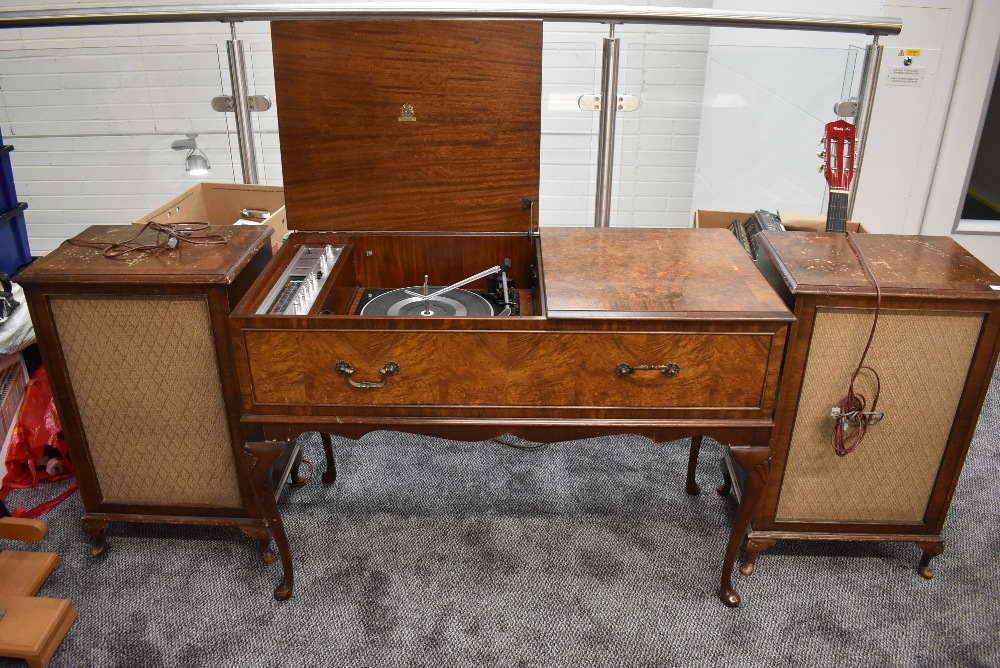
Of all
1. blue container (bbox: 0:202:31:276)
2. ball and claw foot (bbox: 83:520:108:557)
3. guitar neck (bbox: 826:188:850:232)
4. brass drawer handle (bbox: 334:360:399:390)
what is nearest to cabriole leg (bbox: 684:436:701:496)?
guitar neck (bbox: 826:188:850:232)

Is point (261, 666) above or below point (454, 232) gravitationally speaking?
below

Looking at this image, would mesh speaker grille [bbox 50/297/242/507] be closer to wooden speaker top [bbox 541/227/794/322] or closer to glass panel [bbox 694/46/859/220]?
wooden speaker top [bbox 541/227/794/322]

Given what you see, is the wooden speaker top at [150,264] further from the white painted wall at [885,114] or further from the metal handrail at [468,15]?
the white painted wall at [885,114]

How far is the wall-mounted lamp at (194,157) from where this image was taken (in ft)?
8.55

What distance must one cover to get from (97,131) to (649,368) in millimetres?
2819

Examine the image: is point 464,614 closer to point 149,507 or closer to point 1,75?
point 149,507

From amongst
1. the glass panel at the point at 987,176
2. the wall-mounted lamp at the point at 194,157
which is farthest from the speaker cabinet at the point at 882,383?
the glass panel at the point at 987,176

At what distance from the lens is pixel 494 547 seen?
1.91m

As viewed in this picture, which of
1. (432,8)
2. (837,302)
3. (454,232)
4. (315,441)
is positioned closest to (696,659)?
(837,302)

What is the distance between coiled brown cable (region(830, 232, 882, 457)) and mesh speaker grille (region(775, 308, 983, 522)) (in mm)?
13

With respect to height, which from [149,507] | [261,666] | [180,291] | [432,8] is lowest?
[261,666]

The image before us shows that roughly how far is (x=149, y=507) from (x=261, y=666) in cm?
48

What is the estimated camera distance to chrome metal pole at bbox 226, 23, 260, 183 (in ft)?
6.82

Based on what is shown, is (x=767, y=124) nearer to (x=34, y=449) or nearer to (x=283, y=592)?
(x=283, y=592)
